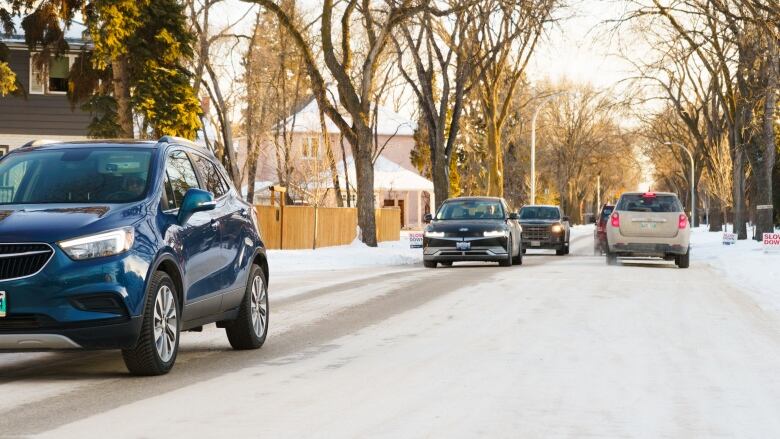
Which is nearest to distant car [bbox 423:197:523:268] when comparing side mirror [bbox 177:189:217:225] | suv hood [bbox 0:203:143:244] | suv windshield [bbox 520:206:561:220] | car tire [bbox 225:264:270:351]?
suv windshield [bbox 520:206:561:220]

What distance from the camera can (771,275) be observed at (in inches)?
A: 1007

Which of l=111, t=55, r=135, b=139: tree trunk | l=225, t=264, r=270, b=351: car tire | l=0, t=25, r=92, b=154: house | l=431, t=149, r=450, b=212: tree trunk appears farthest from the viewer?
l=431, t=149, r=450, b=212: tree trunk

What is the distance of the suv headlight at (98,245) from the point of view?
9086 mm

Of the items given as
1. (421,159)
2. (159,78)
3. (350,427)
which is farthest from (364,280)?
(421,159)

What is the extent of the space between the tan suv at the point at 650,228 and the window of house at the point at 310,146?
4807 centimetres

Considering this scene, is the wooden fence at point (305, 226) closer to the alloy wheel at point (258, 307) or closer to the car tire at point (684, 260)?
the car tire at point (684, 260)

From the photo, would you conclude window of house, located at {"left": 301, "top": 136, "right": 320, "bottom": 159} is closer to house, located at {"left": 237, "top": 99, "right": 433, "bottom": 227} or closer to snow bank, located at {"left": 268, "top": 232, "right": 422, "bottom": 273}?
house, located at {"left": 237, "top": 99, "right": 433, "bottom": 227}

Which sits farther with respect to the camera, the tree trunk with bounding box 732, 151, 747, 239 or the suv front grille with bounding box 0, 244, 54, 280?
the tree trunk with bounding box 732, 151, 747, 239

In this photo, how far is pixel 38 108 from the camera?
42250 millimetres

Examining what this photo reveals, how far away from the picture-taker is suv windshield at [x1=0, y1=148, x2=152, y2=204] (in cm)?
1022

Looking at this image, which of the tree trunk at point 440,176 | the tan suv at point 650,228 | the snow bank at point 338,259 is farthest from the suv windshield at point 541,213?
the tan suv at point 650,228

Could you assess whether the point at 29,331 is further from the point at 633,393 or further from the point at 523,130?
the point at 523,130

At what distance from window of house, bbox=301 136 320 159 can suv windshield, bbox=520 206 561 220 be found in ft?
119

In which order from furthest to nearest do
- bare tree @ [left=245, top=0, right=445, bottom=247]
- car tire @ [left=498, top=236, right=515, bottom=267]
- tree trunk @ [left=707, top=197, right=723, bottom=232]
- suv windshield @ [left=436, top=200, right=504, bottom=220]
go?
tree trunk @ [left=707, top=197, right=723, bottom=232] → bare tree @ [left=245, top=0, right=445, bottom=247] → suv windshield @ [left=436, top=200, right=504, bottom=220] → car tire @ [left=498, top=236, right=515, bottom=267]
